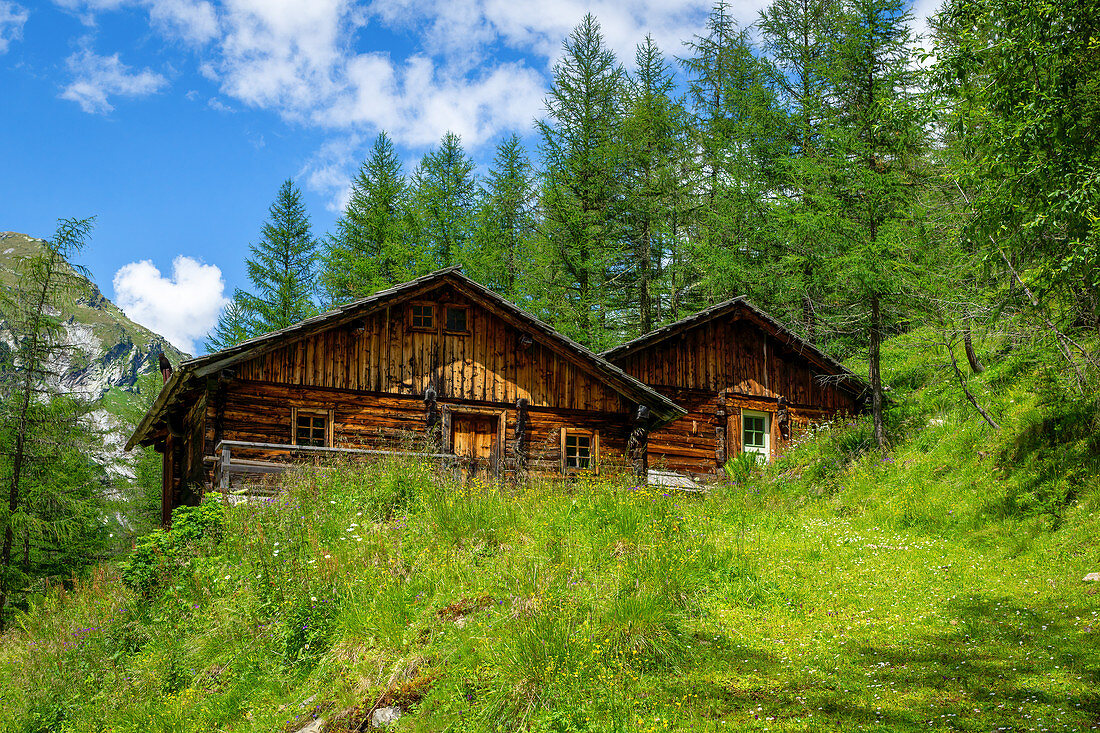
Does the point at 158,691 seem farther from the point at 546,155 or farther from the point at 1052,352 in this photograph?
the point at 546,155

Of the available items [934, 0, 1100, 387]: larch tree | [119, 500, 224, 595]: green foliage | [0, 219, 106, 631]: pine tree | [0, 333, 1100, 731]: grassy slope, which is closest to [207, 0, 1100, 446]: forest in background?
[934, 0, 1100, 387]: larch tree

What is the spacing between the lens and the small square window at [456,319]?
1958 centimetres

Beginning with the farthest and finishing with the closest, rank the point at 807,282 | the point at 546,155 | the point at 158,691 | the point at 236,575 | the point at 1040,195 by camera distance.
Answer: the point at 546,155, the point at 807,282, the point at 1040,195, the point at 236,575, the point at 158,691

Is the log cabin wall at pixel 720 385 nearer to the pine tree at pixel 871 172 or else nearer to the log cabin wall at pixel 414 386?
the log cabin wall at pixel 414 386

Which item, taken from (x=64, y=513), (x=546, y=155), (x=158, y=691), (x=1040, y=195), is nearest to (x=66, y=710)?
(x=158, y=691)

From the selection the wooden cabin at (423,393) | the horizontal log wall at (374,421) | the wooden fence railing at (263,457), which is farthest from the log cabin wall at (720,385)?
the wooden fence railing at (263,457)

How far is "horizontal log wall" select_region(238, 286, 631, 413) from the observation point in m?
18.0

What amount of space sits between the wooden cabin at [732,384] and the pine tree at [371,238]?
501 inches

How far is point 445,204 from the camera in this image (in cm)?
3428

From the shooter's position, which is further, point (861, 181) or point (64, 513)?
point (64, 513)

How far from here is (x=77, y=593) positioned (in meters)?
11.6

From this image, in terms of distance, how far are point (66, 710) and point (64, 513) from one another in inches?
734

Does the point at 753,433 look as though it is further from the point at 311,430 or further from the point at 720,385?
the point at 311,430

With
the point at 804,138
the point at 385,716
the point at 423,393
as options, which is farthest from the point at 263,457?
the point at 804,138
